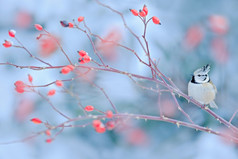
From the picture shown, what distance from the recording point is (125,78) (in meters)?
0.84

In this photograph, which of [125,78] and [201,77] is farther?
[125,78]

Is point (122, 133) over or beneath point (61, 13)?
beneath

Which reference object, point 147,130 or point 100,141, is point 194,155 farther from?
point 100,141

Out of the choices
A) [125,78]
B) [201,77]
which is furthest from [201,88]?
[125,78]

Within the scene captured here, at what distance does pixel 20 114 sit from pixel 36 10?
287 millimetres

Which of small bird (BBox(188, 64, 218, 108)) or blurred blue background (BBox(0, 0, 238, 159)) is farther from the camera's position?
blurred blue background (BBox(0, 0, 238, 159))

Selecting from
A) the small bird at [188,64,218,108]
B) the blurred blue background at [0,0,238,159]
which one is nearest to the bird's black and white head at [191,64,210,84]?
the small bird at [188,64,218,108]

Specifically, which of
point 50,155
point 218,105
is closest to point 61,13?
point 50,155

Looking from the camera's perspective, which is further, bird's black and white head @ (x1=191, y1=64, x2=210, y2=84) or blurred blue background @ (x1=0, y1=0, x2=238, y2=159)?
blurred blue background @ (x1=0, y1=0, x2=238, y2=159)

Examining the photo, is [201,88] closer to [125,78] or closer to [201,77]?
[201,77]

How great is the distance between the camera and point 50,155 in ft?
2.68

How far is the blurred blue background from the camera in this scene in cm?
81

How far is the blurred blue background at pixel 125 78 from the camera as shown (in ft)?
2.67

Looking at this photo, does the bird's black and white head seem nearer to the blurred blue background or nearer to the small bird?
the small bird
